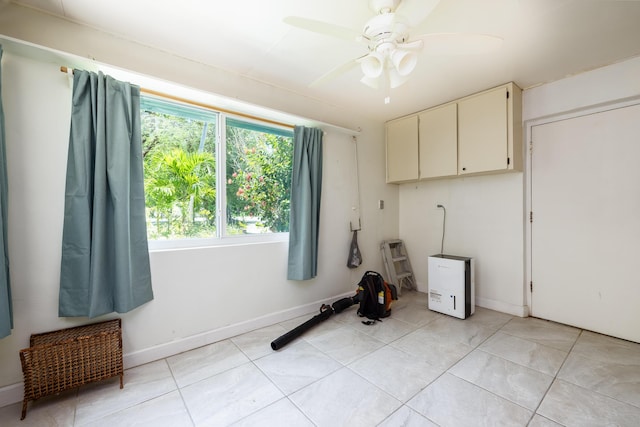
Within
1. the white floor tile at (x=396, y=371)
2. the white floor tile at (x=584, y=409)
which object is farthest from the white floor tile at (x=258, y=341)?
the white floor tile at (x=584, y=409)

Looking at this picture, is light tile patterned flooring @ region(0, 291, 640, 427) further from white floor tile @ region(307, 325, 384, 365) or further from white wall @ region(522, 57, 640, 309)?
white wall @ region(522, 57, 640, 309)

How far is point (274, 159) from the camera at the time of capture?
2838 mm

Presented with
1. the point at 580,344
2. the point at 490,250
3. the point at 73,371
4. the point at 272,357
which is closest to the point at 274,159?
the point at 272,357

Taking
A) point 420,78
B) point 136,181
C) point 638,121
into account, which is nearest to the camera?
point 136,181

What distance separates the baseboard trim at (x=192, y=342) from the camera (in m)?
1.62

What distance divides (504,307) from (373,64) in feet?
9.96

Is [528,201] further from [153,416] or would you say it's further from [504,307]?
[153,416]

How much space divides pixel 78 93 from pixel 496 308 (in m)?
4.33

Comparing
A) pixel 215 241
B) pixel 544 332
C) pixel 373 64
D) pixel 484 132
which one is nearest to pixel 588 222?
pixel 544 332

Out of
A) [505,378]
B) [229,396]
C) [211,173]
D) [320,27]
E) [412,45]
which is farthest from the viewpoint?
[211,173]

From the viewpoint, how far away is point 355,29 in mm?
1896

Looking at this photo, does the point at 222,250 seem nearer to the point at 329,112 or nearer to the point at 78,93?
the point at 78,93

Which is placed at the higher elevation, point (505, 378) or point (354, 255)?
point (354, 255)

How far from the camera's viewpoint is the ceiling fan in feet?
4.35
